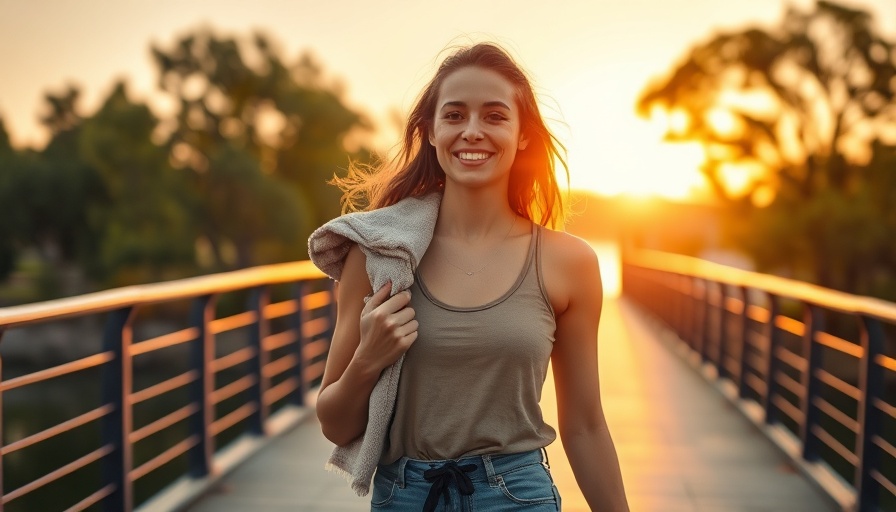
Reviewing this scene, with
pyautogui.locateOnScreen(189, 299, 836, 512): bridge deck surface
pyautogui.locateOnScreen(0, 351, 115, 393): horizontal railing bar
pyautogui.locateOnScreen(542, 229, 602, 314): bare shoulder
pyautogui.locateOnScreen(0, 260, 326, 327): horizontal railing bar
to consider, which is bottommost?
pyautogui.locateOnScreen(189, 299, 836, 512): bridge deck surface

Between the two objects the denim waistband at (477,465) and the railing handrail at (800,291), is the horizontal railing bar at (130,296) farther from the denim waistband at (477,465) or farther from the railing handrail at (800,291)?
the railing handrail at (800,291)

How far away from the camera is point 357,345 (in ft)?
5.61

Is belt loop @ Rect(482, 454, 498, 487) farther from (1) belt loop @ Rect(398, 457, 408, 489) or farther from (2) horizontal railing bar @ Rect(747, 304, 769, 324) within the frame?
(2) horizontal railing bar @ Rect(747, 304, 769, 324)

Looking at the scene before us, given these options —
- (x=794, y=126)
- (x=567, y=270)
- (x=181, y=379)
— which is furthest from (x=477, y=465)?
(x=794, y=126)

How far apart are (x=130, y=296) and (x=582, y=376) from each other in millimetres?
1959

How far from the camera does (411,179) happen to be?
6.18 ft

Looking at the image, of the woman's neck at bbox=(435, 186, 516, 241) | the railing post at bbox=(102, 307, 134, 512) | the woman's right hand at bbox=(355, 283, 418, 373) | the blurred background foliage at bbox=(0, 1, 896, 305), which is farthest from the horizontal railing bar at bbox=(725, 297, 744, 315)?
the blurred background foliage at bbox=(0, 1, 896, 305)

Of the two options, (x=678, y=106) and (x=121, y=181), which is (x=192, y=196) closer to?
(x=121, y=181)

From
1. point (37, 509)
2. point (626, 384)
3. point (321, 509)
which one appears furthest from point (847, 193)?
point (321, 509)

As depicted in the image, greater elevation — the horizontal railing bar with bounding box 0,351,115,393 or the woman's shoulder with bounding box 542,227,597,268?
the woman's shoulder with bounding box 542,227,597,268

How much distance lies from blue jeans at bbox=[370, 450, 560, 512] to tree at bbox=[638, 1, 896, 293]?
2201 centimetres

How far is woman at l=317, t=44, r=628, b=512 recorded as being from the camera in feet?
5.41

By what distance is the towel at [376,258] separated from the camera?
165 centimetres

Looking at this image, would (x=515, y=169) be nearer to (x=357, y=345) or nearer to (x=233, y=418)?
(x=357, y=345)
